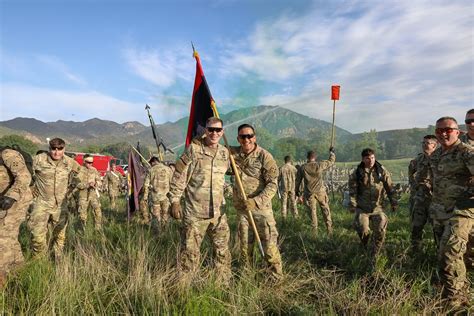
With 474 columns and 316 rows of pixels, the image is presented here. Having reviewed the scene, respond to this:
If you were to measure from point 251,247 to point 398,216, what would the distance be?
6.48 meters

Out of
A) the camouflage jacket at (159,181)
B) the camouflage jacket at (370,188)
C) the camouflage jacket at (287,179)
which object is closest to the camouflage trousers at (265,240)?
the camouflage jacket at (370,188)

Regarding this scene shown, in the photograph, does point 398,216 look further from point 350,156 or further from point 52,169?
point 350,156

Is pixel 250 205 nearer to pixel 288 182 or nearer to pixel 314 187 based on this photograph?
pixel 314 187

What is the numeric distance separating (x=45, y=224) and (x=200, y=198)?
291 cm

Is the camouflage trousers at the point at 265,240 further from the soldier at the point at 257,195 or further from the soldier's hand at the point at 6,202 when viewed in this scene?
the soldier's hand at the point at 6,202

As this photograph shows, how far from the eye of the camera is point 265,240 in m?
4.27

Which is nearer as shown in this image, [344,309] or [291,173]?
[344,309]

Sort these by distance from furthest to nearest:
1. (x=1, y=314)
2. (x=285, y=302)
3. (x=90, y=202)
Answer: (x=90, y=202) < (x=285, y=302) < (x=1, y=314)

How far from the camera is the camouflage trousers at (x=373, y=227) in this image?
528 centimetres

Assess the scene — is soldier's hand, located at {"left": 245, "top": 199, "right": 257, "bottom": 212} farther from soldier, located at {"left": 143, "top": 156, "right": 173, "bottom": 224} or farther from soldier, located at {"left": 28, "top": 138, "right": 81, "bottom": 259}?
soldier, located at {"left": 143, "top": 156, "right": 173, "bottom": 224}

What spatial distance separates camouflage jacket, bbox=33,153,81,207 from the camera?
216 inches

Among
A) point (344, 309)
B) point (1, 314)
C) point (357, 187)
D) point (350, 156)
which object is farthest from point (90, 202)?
point (350, 156)

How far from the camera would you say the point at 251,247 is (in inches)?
184

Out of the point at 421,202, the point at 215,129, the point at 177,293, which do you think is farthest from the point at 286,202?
the point at 177,293
